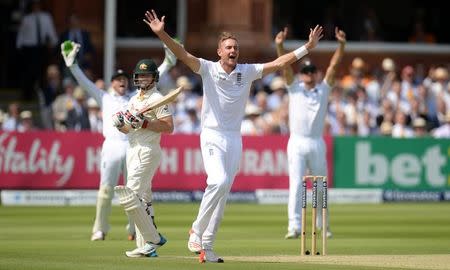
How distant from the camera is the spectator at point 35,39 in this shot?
23328 millimetres

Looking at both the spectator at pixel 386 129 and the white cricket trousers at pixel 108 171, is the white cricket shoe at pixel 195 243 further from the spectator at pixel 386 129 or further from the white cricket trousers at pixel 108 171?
the spectator at pixel 386 129

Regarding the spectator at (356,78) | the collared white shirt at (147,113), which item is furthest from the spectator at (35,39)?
the collared white shirt at (147,113)

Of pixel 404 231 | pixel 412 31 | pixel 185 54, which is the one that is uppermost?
pixel 412 31

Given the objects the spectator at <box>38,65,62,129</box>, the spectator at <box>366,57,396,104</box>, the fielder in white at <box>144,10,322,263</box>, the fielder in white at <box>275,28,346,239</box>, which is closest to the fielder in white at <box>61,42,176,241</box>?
the fielder in white at <box>275,28,346,239</box>

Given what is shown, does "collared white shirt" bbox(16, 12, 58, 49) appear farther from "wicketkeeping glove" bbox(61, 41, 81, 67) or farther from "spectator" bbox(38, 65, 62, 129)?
"wicketkeeping glove" bbox(61, 41, 81, 67)

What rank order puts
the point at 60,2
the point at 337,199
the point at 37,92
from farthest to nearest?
the point at 60,2 < the point at 37,92 < the point at 337,199

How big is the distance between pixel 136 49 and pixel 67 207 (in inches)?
259

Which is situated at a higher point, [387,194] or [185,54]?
[185,54]

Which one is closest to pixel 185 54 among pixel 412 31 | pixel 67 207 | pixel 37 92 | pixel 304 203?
pixel 304 203

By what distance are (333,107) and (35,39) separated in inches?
205

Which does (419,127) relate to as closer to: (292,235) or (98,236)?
(292,235)

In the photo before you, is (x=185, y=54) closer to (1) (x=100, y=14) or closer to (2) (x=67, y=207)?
(2) (x=67, y=207)

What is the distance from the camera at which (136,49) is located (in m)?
26.3

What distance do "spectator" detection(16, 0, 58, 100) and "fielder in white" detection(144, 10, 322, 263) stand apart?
40.0 feet
